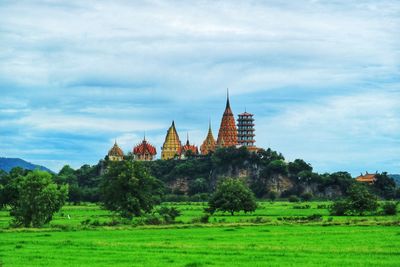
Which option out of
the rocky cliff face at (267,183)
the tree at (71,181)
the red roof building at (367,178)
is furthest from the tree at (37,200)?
the red roof building at (367,178)

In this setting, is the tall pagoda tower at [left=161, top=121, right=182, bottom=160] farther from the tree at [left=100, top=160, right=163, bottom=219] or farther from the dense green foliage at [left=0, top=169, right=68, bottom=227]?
the dense green foliage at [left=0, top=169, right=68, bottom=227]

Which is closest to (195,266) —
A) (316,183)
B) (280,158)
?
(316,183)

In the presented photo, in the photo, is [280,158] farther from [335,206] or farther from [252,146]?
[335,206]

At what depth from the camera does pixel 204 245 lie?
35781 mm

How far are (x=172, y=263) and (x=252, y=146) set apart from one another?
152 m

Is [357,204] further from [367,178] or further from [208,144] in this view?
[208,144]

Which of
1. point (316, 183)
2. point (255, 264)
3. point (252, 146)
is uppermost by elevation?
point (252, 146)

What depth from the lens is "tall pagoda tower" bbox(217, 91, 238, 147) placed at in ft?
613

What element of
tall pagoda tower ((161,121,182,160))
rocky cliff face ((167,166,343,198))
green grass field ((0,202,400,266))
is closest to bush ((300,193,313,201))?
rocky cliff face ((167,166,343,198))

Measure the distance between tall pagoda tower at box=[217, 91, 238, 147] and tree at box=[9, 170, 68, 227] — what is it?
131246 mm

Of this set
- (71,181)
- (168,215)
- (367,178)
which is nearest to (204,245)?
(168,215)

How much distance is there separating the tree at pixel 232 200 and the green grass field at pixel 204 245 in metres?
22.9

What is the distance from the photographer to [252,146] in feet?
589

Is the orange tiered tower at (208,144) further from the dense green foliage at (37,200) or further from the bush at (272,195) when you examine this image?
the dense green foliage at (37,200)
